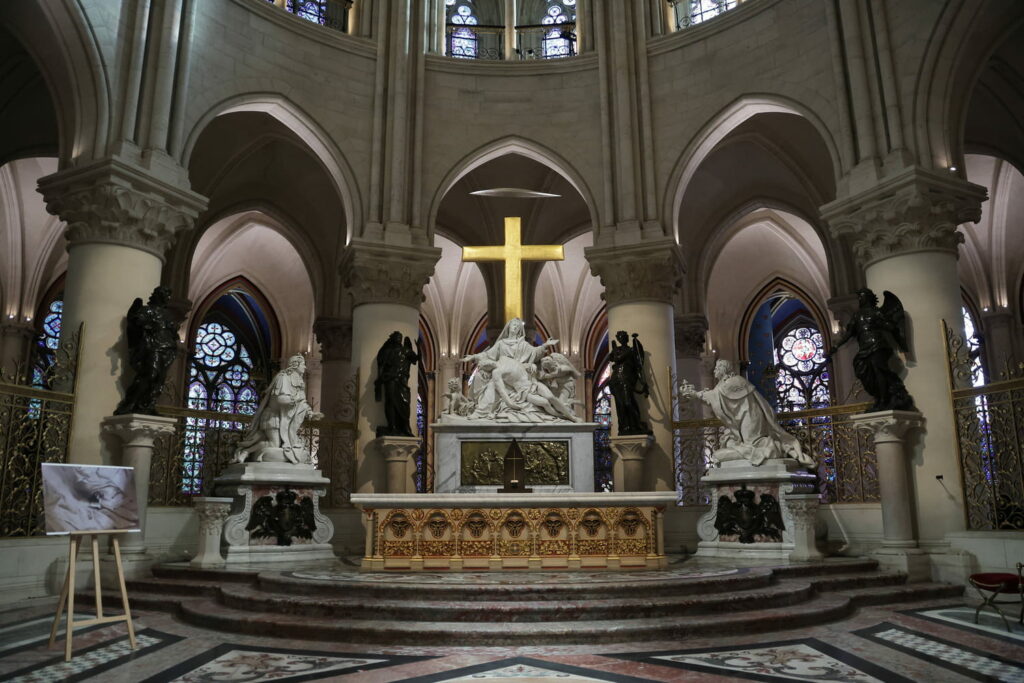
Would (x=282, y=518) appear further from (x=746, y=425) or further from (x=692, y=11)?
(x=692, y=11)

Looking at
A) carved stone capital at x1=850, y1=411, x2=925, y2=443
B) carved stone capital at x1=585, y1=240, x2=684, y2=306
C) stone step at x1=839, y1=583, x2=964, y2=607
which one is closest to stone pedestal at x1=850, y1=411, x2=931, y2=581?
carved stone capital at x1=850, y1=411, x2=925, y2=443

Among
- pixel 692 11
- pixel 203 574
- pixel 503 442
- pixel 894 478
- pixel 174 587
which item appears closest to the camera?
pixel 174 587

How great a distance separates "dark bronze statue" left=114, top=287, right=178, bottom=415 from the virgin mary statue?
Result: 390 cm

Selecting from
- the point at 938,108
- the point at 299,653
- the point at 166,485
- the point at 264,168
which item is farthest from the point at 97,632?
the point at 264,168

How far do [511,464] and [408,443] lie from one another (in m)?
4.29

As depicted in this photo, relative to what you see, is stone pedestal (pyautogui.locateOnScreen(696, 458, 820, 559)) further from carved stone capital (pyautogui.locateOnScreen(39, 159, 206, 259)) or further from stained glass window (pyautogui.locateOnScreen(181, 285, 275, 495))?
stained glass window (pyautogui.locateOnScreen(181, 285, 275, 495))

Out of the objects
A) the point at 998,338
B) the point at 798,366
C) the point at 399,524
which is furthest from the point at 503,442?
the point at 798,366

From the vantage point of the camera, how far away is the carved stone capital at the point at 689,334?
1909cm

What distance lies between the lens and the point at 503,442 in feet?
35.3

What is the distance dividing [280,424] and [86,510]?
4.82 m

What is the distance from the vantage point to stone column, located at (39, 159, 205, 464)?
9938 mm

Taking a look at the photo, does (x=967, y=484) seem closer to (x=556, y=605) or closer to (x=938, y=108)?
(x=938, y=108)

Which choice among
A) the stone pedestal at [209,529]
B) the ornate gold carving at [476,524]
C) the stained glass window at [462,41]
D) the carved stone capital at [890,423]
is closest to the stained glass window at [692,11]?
the stained glass window at [462,41]

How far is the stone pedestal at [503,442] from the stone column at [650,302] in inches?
119
